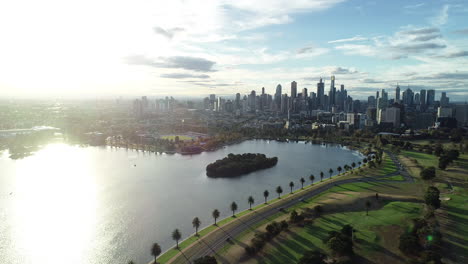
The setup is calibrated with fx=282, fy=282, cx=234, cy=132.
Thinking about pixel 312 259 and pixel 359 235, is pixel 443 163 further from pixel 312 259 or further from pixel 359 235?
pixel 312 259

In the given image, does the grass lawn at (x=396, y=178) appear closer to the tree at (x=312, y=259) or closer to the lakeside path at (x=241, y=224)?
the lakeside path at (x=241, y=224)

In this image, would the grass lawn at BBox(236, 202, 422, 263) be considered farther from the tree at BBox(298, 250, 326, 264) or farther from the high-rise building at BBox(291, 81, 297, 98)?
the high-rise building at BBox(291, 81, 297, 98)

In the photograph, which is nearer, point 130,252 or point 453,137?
point 130,252

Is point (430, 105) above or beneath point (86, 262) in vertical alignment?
above

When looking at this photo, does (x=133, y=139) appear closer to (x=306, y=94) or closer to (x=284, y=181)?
(x=284, y=181)

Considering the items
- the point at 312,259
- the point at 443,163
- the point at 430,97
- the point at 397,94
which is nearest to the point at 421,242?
the point at 312,259

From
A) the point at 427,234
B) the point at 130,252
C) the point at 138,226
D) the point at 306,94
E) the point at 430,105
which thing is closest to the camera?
the point at 427,234

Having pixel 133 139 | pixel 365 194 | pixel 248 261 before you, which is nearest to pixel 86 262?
pixel 248 261
